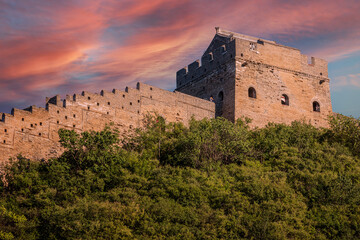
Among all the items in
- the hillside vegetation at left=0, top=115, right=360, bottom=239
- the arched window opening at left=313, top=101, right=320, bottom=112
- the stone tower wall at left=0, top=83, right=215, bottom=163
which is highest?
the arched window opening at left=313, top=101, right=320, bottom=112

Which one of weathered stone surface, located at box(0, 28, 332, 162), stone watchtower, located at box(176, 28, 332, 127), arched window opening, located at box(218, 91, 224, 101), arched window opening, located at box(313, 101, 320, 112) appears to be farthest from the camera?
arched window opening, located at box(313, 101, 320, 112)

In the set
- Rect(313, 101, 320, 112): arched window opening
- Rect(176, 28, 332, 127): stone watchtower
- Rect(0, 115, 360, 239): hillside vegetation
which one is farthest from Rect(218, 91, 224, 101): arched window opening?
Rect(313, 101, 320, 112): arched window opening

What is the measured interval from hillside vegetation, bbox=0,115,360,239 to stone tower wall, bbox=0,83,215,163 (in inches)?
23.1

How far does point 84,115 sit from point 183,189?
18.4ft

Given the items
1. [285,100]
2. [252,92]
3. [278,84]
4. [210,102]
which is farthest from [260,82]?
[210,102]

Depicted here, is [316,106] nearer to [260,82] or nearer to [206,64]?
[260,82]

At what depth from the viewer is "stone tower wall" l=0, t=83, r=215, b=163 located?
19125 millimetres

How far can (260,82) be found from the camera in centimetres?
2662

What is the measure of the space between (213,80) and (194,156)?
7453 millimetres

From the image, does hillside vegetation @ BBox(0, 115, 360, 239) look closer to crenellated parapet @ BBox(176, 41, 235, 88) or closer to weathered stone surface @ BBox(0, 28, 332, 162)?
weathered stone surface @ BBox(0, 28, 332, 162)

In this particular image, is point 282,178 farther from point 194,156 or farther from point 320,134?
point 320,134

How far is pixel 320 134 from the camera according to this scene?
25.4 meters

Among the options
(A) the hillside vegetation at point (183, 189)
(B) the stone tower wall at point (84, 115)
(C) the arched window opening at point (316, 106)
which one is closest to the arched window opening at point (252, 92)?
(B) the stone tower wall at point (84, 115)

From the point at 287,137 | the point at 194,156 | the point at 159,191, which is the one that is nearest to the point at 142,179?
the point at 159,191
